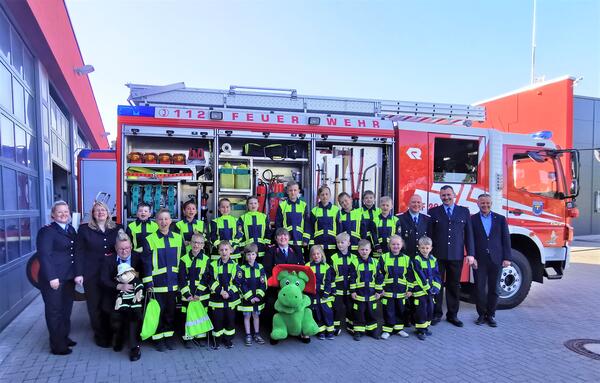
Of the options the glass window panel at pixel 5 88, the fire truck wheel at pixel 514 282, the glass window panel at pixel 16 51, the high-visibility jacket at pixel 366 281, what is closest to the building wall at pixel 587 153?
the fire truck wheel at pixel 514 282

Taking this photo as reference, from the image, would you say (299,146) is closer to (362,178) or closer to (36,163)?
(362,178)

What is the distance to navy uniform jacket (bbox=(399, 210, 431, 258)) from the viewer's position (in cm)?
528

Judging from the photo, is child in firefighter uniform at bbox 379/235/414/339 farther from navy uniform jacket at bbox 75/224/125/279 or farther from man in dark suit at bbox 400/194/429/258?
navy uniform jacket at bbox 75/224/125/279

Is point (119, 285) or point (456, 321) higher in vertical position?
point (119, 285)

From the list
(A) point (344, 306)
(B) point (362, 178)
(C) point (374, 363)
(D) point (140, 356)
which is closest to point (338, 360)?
(C) point (374, 363)

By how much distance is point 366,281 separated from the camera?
4.77m

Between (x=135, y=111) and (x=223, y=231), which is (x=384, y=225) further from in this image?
(x=135, y=111)

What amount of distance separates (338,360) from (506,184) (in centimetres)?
388

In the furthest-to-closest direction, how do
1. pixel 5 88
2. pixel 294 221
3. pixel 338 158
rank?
pixel 5 88, pixel 338 158, pixel 294 221

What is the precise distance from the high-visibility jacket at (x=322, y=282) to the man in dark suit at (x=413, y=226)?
4.02ft

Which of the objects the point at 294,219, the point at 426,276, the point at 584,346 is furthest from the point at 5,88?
the point at 584,346

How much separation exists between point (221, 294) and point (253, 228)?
0.99 meters

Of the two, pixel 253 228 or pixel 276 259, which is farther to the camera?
pixel 253 228

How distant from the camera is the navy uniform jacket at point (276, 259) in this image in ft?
15.8
